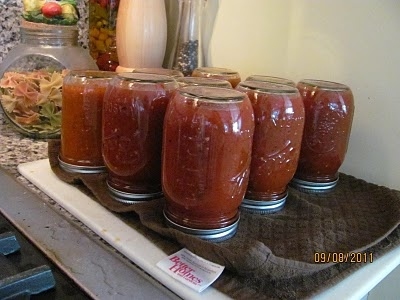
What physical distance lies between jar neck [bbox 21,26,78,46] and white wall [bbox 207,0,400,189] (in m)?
0.38

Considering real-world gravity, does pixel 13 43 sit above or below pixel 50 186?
above

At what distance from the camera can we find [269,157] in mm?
596

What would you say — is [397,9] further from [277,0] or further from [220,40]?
[220,40]

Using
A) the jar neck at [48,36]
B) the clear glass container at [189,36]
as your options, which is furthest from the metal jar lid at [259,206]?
the jar neck at [48,36]

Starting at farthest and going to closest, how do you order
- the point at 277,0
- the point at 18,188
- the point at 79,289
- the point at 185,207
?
1. the point at 277,0
2. the point at 18,188
3. the point at 185,207
4. the point at 79,289

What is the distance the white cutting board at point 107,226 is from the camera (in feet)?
1.47

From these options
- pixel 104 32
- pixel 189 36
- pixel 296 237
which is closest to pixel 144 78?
pixel 296 237

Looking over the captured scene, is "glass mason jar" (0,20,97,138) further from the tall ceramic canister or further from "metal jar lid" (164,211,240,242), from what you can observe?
"metal jar lid" (164,211,240,242)

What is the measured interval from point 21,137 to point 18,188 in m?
0.28

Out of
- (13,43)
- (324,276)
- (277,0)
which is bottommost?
(324,276)

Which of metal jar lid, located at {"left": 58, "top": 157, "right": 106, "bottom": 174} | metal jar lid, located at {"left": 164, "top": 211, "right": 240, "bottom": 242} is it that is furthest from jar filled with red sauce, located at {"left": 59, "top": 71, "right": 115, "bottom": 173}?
metal jar lid, located at {"left": 164, "top": 211, "right": 240, "bottom": 242}

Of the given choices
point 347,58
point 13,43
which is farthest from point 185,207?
point 13,43
